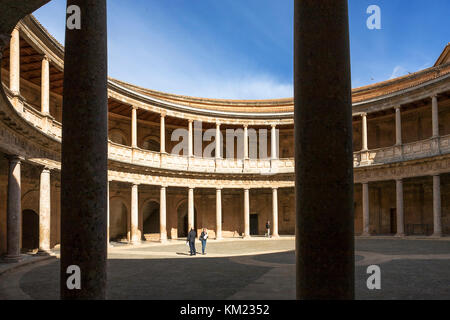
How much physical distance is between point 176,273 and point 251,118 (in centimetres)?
2232

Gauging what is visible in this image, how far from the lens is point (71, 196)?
4.73m

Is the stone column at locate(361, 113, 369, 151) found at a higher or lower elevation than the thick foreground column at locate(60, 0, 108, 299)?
higher

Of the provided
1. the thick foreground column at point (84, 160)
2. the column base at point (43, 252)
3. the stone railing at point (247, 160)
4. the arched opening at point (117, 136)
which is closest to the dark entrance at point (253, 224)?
the stone railing at point (247, 160)

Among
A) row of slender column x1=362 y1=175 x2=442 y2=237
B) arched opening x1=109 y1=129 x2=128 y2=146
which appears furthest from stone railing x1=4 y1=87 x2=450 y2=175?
arched opening x1=109 y1=129 x2=128 y2=146

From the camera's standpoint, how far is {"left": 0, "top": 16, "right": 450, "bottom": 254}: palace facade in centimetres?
2214

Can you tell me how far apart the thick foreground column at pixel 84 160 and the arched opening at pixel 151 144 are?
28023mm

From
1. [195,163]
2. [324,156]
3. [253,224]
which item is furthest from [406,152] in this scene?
[324,156]

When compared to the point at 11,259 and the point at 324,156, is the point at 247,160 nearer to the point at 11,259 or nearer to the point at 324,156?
the point at 11,259

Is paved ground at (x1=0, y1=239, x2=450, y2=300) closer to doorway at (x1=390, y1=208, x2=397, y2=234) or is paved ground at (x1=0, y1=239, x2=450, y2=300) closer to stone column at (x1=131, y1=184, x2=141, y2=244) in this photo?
stone column at (x1=131, y1=184, x2=141, y2=244)

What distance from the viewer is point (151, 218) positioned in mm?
33562

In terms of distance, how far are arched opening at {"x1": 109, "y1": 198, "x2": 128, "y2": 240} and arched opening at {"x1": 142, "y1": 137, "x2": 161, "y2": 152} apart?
5.02 metres

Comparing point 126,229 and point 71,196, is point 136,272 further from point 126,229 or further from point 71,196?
point 126,229

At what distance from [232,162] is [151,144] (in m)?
7.09
